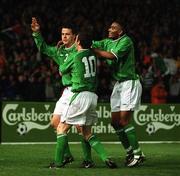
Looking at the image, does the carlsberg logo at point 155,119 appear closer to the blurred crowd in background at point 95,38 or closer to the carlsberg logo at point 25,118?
the blurred crowd in background at point 95,38

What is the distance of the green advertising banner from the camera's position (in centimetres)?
1727

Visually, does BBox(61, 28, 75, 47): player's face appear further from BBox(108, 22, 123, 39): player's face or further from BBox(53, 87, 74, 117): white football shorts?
BBox(108, 22, 123, 39): player's face

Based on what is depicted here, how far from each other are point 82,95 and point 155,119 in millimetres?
7625

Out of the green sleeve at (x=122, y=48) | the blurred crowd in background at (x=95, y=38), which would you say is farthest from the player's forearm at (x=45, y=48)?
the blurred crowd in background at (x=95, y=38)

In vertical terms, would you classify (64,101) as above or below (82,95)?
below

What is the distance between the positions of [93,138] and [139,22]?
46.6 ft

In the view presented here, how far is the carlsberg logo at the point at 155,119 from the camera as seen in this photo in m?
18.2

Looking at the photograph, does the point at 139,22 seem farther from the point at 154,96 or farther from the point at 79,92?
the point at 79,92

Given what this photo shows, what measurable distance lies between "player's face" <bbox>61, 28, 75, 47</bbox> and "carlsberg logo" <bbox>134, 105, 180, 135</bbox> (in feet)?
23.7

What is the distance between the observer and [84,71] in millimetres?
10859

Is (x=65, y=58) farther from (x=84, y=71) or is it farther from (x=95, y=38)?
(x=95, y=38)

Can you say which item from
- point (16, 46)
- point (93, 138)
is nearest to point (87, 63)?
point (93, 138)

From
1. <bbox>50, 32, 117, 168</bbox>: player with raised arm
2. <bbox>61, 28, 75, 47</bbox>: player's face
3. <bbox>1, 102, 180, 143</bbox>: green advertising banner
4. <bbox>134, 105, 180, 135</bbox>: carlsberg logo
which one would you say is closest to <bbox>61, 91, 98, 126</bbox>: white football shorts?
<bbox>50, 32, 117, 168</bbox>: player with raised arm

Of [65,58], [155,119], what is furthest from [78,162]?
[155,119]
